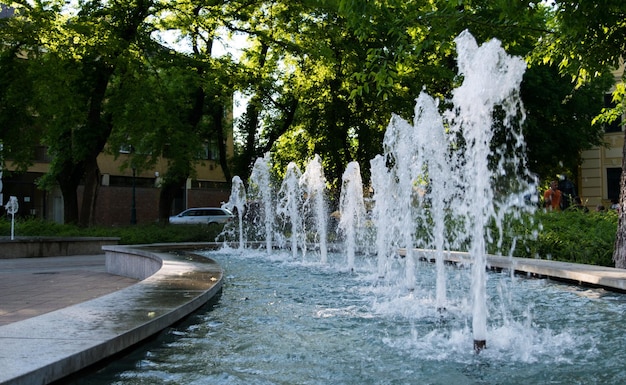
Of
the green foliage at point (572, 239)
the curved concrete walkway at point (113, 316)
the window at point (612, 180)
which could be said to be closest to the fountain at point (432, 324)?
the curved concrete walkway at point (113, 316)

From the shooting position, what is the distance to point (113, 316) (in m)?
4.77

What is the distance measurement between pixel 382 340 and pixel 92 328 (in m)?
2.33

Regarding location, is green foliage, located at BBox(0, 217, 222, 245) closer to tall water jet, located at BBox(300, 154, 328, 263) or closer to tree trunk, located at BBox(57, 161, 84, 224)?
tree trunk, located at BBox(57, 161, 84, 224)

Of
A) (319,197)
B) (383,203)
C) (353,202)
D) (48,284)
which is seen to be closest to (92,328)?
(48,284)

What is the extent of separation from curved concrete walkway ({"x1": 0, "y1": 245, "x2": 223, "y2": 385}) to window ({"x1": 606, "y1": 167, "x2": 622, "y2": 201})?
3149 cm

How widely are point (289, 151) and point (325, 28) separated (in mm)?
11854

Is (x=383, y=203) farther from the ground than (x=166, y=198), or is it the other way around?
(x=166, y=198)

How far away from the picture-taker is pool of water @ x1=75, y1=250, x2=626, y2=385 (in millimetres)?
4094

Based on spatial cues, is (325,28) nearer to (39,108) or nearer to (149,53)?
(149,53)

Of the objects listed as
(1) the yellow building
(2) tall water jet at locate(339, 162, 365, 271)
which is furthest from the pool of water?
(1) the yellow building

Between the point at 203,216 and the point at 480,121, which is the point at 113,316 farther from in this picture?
the point at 203,216

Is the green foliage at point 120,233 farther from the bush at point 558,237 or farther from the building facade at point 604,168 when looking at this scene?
the building facade at point 604,168

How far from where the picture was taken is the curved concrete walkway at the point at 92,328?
3346 mm

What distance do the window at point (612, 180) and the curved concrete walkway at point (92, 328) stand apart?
103ft
